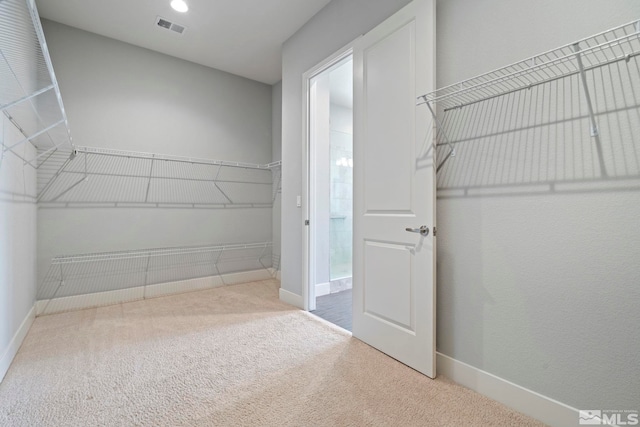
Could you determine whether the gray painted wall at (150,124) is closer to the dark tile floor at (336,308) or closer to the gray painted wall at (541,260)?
the dark tile floor at (336,308)

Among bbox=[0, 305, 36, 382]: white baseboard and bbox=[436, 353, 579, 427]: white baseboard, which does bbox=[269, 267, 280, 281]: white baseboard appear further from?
bbox=[436, 353, 579, 427]: white baseboard

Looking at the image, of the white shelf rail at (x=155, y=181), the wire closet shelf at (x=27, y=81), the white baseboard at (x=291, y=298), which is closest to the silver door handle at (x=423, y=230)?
the white baseboard at (x=291, y=298)

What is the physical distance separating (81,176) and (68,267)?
36.6 inches

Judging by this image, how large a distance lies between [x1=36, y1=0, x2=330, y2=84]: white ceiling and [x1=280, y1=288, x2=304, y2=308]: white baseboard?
2.75 meters

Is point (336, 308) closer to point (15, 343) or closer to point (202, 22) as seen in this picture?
point (15, 343)

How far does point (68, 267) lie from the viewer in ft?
9.36

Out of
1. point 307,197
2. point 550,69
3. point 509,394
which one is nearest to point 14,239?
point 307,197

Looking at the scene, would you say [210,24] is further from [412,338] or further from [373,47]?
[412,338]

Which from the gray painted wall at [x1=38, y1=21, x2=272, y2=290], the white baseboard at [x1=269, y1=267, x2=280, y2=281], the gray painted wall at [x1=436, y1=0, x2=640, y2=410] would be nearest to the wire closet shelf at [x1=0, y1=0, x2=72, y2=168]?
the gray painted wall at [x1=38, y1=21, x2=272, y2=290]

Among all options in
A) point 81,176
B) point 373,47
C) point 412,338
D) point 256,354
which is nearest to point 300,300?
point 256,354

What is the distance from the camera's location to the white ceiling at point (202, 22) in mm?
2570

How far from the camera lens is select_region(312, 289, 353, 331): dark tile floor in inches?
103

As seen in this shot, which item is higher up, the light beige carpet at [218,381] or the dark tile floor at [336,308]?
the light beige carpet at [218,381]

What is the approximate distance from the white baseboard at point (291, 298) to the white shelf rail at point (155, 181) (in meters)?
1.48
